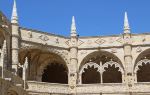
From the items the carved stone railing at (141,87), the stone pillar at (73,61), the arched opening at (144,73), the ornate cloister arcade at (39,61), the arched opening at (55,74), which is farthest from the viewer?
the arched opening at (144,73)

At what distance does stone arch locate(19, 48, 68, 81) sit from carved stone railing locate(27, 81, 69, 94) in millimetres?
3196

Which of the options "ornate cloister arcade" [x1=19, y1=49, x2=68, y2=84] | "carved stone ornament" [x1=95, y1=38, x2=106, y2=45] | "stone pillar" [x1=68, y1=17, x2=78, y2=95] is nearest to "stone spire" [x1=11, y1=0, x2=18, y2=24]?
"ornate cloister arcade" [x1=19, y1=49, x2=68, y2=84]

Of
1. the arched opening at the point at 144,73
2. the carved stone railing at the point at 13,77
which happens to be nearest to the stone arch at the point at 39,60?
the carved stone railing at the point at 13,77

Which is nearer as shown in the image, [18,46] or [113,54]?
[18,46]

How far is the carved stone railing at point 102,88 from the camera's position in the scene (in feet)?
124

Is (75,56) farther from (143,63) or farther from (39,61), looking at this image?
(143,63)

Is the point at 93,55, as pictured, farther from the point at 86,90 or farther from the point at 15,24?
the point at 15,24

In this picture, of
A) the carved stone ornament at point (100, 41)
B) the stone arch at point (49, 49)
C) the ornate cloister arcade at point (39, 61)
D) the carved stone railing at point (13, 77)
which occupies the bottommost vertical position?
the carved stone railing at point (13, 77)

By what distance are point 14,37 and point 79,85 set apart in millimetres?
7400

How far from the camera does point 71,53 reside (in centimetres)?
3969

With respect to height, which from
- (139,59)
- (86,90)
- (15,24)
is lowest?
(86,90)

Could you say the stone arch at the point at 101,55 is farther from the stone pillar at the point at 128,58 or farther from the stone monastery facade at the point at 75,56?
the stone pillar at the point at 128,58

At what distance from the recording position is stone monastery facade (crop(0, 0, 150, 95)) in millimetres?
36594

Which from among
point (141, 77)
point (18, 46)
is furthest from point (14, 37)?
point (141, 77)
